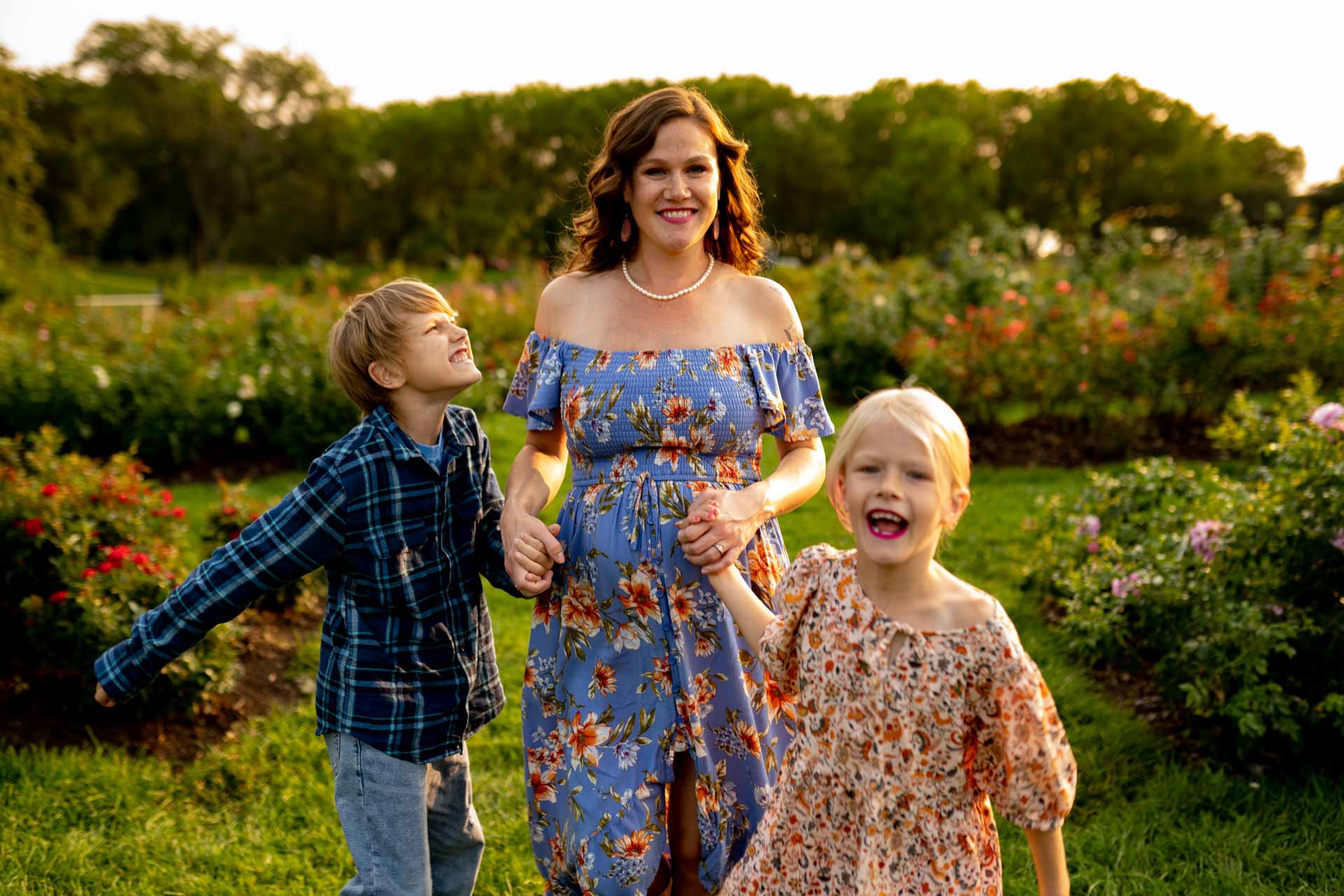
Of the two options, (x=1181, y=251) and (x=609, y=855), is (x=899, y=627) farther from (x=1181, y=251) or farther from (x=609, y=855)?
(x=1181, y=251)

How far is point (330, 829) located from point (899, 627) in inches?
95.0

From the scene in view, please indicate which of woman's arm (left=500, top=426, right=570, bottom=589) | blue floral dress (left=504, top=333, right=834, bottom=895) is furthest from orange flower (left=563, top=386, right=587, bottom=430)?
woman's arm (left=500, top=426, right=570, bottom=589)

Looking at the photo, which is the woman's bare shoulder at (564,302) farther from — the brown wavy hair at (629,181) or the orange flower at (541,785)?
the orange flower at (541,785)

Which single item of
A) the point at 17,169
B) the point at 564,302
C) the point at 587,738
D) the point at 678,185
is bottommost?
the point at 587,738

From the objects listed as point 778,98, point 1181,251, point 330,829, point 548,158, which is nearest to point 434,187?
point 548,158

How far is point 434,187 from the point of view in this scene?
2110 inches

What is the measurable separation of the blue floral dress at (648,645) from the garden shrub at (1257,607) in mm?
1887

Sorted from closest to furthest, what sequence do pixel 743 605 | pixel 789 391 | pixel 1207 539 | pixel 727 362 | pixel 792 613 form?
pixel 792 613
pixel 743 605
pixel 727 362
pixel 789 391
pixel 1207 539

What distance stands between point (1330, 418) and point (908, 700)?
2776mm

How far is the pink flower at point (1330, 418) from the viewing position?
3.69 m

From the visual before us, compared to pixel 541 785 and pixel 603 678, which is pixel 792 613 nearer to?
pixel 603 678

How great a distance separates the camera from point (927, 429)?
1.77 metres

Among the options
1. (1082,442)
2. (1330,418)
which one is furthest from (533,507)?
(1082,442)

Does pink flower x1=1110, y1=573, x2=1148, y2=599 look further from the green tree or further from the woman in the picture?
the green tree
